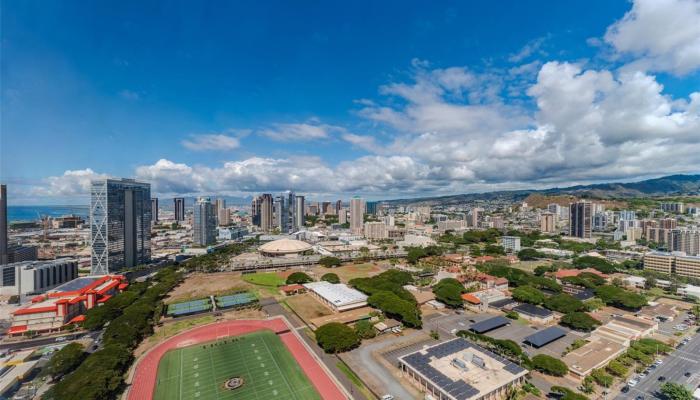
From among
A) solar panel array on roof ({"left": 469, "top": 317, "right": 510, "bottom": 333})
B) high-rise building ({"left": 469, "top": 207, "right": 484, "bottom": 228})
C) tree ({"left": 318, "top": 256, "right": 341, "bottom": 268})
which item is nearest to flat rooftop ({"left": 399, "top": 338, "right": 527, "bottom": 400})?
solar panel array on roof ({"left": 469, "top": 317, "right": 510, "bottom": 333})

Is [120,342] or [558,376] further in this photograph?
[120,342]

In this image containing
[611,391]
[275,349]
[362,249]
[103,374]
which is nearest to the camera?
[103,374]

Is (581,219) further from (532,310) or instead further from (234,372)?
(234,372)

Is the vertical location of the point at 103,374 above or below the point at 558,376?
above

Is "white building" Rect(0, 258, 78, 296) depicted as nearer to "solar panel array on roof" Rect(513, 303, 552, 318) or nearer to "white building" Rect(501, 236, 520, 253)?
"solar panel array on roof" Rect(513, 303, 552, 318)

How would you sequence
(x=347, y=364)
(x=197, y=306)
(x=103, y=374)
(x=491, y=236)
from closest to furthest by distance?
(x=103, y=374)
(x=347, y=364)
(x=197, y=306)
(x=491, y=236)

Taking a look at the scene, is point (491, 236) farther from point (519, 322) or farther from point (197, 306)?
point (197, 306)

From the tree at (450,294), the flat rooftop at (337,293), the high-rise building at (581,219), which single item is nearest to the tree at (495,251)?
the high-rise building at (581,219)

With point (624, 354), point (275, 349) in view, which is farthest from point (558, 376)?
point (275, 349)

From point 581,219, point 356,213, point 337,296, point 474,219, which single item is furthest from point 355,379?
point 474,219
